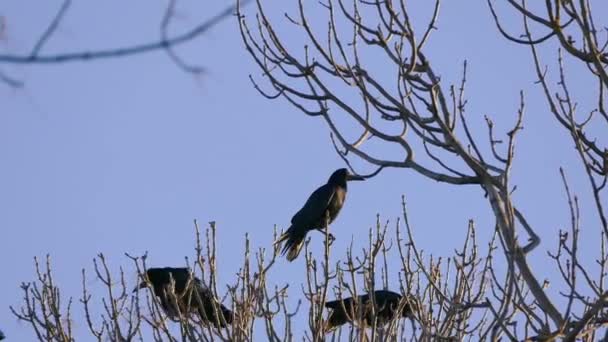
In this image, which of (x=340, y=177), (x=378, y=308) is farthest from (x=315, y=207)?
(x=378, y=308)

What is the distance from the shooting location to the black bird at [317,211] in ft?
39.6

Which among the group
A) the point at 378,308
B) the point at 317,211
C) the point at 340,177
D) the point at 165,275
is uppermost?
the point at 340,177

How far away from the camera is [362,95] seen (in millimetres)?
5539

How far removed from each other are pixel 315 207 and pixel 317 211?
102 millimetres

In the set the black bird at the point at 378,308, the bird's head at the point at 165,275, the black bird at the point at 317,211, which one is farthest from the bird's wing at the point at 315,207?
the black bird at the point at 378,308

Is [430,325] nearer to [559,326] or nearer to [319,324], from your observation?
[319,324]

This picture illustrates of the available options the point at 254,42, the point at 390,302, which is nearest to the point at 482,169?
the point at 254,42

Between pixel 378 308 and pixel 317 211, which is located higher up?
pixel 317 211

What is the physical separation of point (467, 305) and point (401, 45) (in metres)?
1.45

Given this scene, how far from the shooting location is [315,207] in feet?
41.0

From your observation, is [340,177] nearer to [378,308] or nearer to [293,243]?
[293,243]

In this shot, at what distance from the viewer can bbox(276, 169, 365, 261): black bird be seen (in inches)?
475

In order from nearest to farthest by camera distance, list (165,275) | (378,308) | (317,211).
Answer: (378,308) → (165,275) → (317,211)

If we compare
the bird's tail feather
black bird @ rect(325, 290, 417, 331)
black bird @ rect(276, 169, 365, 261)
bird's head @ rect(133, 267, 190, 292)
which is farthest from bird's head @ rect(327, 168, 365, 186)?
black bird @ rect(325, 290, 417, 331)
